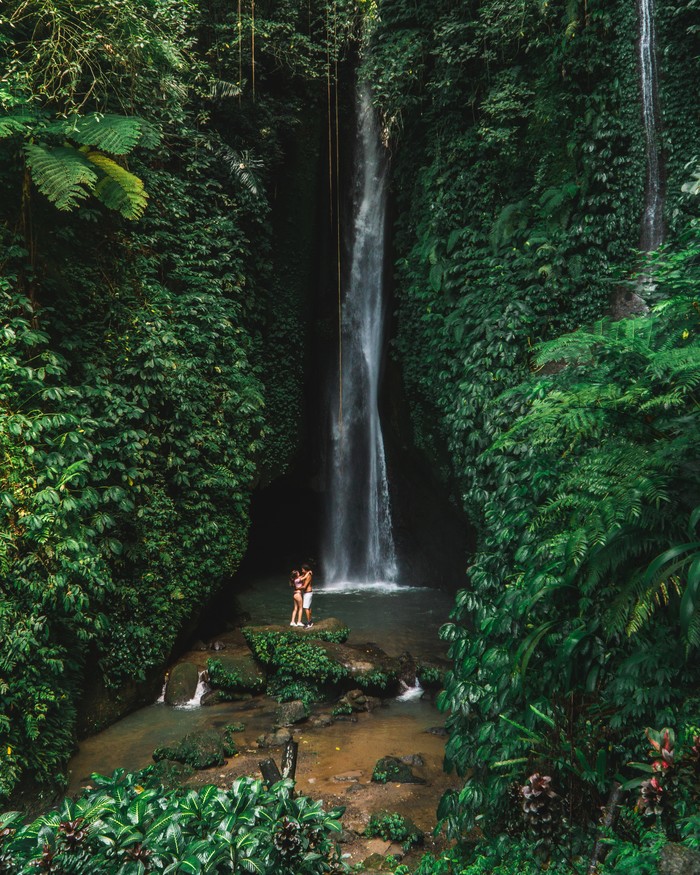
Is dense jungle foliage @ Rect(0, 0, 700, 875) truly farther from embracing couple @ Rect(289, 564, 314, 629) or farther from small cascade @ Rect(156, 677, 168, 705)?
embracing couple @ Rect(289, 564, 314, 629)

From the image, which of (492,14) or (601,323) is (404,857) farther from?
(492,14)

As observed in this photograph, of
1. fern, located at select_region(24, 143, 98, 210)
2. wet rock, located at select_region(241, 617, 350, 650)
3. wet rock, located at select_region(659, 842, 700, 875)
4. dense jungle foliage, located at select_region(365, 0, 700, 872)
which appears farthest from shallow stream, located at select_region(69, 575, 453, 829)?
fern, located at select_region(24, 143, 98, 210)

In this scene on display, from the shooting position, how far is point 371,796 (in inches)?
259

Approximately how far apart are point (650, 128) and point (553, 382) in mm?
5362

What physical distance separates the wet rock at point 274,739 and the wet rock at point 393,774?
4.32ft

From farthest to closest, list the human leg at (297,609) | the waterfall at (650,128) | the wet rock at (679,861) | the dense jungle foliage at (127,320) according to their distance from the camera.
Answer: the human leg at (297,609)
the waterfall at (650,128)
the dense jungle foliage at (127,320)
the wet rock at (679,861)

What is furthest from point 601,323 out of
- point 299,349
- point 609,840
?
point 299,349

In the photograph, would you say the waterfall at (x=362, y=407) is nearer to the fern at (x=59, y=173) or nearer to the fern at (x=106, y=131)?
the fern at (x=106, y=131)

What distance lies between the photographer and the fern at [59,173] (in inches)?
259

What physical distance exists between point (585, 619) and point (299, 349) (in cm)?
1066

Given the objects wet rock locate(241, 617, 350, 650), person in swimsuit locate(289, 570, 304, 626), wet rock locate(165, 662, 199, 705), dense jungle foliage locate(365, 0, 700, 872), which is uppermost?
dense jungle foliage locate(365, 0, 700, 872)

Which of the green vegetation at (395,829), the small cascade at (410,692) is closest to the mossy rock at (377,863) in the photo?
the green vegetation at (395,829)

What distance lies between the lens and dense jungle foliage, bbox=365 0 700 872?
12.0 ft

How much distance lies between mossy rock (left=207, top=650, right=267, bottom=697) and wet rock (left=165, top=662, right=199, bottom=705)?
0.83 feet
